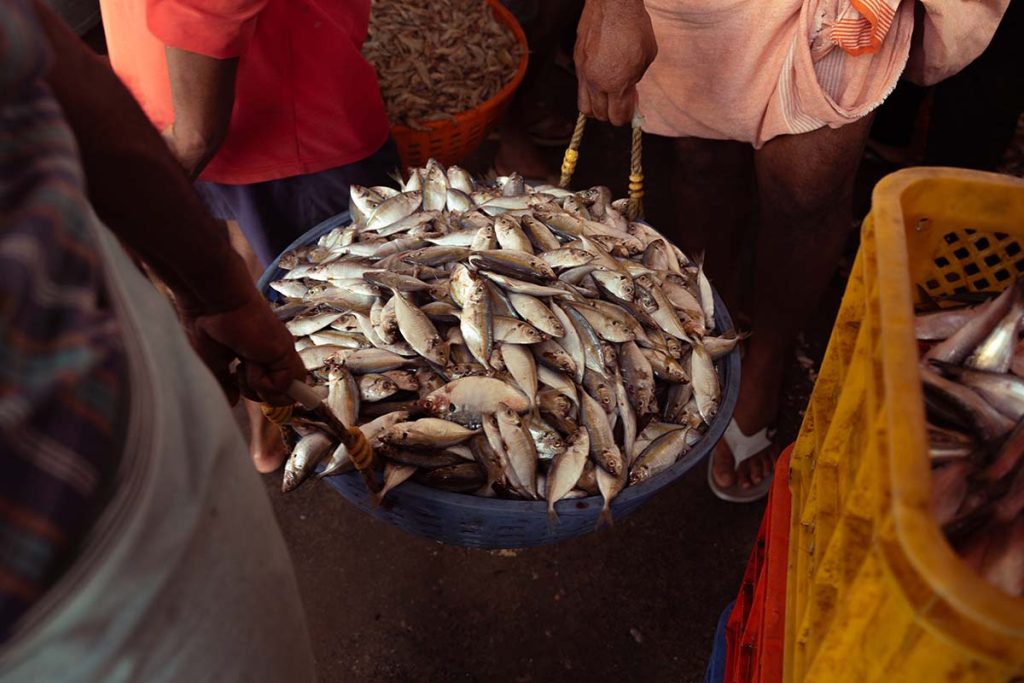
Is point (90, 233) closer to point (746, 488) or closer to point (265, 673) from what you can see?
point (265, 673)

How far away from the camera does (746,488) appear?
2.74 m

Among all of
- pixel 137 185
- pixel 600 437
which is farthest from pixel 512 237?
pixel 137 185

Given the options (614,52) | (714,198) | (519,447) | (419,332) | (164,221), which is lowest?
(714,198)

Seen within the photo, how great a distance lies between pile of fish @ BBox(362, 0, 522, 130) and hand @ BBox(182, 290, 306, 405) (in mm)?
1927

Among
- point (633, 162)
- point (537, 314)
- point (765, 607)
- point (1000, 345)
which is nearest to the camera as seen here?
point (1000, 345)

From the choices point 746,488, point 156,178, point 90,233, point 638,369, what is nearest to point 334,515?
point 638,369

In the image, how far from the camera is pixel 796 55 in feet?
6.89

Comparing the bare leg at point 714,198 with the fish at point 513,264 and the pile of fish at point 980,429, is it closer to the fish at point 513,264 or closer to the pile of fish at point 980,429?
the fish at point 513,264

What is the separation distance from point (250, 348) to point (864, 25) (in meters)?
1.71

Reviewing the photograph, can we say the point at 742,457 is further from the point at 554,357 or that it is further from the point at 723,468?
the point at 554,357

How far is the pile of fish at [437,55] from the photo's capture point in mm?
3315

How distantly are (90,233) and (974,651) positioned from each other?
3.10ft

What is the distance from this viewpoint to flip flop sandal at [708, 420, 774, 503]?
273cm

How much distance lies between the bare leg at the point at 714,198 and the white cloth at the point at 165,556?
2.03 meters
